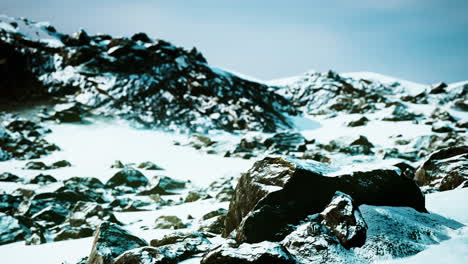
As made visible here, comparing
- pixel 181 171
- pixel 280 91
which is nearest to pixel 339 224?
pixel 181 171

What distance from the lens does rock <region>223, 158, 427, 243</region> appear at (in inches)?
271

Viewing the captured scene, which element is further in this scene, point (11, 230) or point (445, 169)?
point (445, 169)

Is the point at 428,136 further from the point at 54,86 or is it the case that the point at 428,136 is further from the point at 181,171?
the point at 54,86

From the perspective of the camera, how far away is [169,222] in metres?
11.5

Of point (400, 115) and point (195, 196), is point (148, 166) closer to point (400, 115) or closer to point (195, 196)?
point (195, 196)

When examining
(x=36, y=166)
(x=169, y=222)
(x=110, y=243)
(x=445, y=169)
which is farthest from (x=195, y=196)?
(x=36, y=166)

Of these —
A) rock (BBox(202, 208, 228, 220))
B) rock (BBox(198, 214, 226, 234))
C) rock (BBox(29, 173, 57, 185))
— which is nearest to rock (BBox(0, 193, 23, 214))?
rock (BBox(29, 173, 57, 185))

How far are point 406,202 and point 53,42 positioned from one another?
179ft

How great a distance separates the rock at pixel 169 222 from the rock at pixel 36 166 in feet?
44.2

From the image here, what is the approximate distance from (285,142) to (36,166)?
2110cm

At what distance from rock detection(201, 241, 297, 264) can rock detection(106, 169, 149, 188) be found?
13836mm

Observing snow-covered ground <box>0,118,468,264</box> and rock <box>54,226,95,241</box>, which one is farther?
rock <box>54,226,95,241</box>

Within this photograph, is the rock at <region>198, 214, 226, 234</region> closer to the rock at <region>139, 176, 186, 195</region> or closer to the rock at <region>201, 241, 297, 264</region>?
the rock at <region>201, 241, 297, 264</region>

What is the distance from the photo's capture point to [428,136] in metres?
25.7
